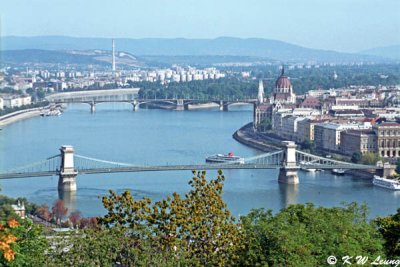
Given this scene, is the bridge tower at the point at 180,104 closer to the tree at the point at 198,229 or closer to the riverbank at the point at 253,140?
the riverbank at the point at 253,140

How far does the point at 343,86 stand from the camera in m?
29.3

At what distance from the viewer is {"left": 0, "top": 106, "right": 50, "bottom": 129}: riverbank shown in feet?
62.3

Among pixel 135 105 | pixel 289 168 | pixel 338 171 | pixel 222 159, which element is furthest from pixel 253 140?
pixel 135 105

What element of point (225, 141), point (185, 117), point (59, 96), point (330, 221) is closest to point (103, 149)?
point (225, 141)

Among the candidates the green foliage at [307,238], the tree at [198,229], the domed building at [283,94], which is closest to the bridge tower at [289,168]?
the green foliage at [307,238]

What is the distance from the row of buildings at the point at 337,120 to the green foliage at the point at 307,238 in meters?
9.55

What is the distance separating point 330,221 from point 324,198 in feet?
18.4

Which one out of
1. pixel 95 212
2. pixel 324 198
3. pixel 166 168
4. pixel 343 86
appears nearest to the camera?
pixel 95 212

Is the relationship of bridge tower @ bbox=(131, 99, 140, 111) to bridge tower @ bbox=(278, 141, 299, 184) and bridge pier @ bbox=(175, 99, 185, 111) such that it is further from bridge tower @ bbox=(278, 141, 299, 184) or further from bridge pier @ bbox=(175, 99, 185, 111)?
bridge tower @ bbox=(278, 141, 299, 184)

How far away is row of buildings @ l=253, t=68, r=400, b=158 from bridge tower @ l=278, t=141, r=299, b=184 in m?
2.24

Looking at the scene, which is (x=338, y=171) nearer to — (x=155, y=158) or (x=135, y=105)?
(x=155, y=158)

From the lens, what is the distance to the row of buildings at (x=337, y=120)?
527 inches

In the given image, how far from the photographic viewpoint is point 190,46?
3575 inches

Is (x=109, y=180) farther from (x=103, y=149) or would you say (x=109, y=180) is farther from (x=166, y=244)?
(x=166, y=244)
